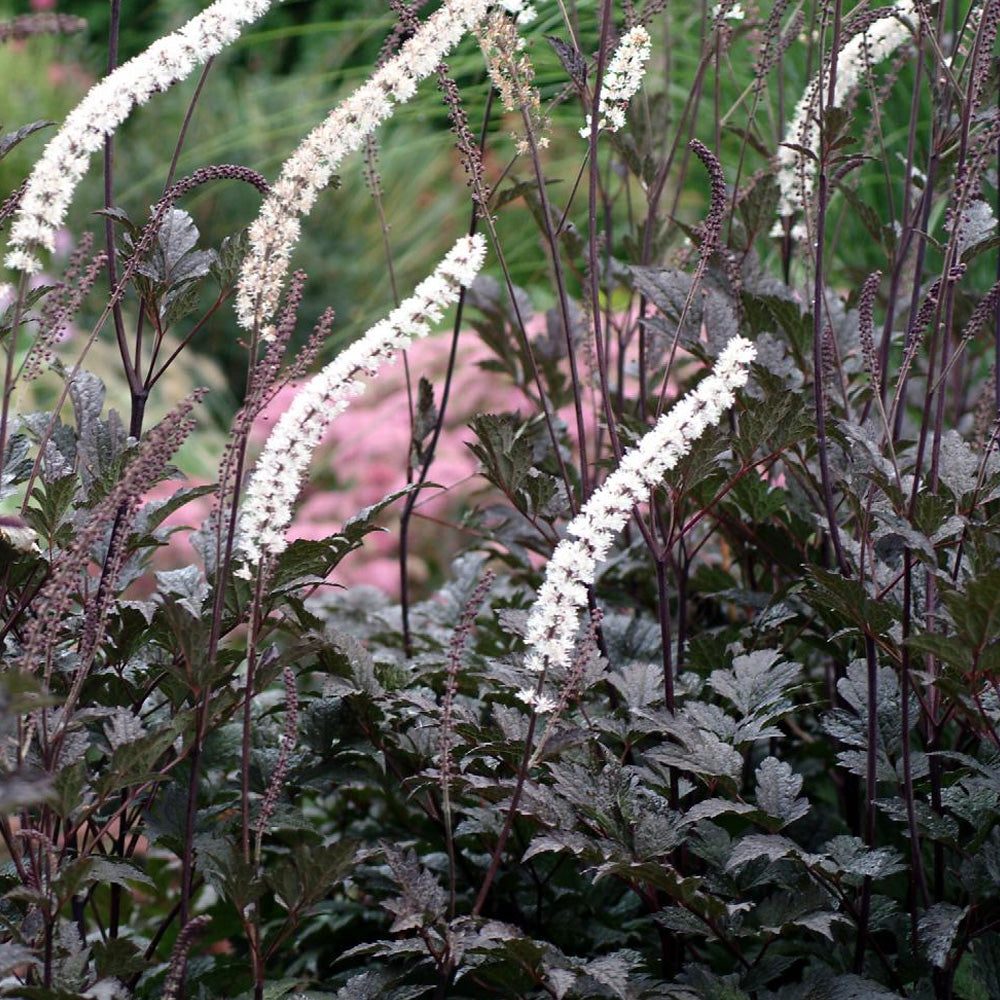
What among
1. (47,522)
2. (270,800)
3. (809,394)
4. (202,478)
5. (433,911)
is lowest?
(202,478)

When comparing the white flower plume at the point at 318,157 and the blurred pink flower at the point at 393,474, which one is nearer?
the white flower plume at the point at 318,157

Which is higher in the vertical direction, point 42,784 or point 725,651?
point 42,784

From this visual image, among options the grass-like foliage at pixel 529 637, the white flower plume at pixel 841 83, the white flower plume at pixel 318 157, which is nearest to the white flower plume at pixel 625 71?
the grass-like foliage at pixel 529 637

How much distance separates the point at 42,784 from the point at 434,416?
989 millimetres

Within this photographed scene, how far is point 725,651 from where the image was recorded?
61.4 inches

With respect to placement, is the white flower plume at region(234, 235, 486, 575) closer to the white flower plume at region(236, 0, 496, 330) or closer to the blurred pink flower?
the white flower plume at region(236, 0, 496, 330)

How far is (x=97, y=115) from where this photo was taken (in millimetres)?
1111

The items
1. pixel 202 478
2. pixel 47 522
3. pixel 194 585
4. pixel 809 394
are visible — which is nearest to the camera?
pixel 47 522

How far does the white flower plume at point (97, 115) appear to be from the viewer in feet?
→ 3.51

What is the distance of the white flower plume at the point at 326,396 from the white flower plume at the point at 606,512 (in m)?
0.21

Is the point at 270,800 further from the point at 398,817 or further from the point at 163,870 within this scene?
the point at 163,870

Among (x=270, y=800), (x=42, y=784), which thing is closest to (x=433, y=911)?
(x=270, y=800)

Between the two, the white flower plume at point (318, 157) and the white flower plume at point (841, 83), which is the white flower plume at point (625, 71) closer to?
the white flower plume at point (318, 157)

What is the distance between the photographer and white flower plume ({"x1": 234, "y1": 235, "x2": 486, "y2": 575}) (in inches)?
40.8
